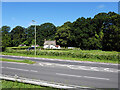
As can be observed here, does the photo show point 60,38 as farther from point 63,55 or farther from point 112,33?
point 63,55

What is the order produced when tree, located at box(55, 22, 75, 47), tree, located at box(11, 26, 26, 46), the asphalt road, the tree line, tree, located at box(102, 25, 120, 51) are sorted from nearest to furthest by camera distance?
1. the asphalt road
2. tree, located at box(102, 25, 120, 51)
3. the tree line
4. tree, located at box(55, 22, 75, 47)
5. tree, located at box(11, 26, 26, 46)

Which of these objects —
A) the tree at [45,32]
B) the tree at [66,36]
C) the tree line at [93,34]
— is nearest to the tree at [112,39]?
the tree line at [93,34]

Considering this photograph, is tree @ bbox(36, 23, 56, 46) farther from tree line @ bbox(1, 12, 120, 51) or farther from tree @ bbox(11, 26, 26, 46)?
tree line @ bbox(1, 12, 120, 51)

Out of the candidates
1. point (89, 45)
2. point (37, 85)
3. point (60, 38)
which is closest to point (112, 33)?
point (89, 45)

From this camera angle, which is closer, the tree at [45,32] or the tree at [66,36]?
the tree at [66,36]

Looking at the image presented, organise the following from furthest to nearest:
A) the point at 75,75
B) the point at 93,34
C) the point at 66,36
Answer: the point at 66,36, the point at 93,34, the point at 75,75

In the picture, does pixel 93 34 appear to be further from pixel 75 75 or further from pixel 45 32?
pixel 75 75

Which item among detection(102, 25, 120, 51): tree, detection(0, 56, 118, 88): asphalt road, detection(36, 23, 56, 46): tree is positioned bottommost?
detection(0, 56, 118, 88): asphalt road

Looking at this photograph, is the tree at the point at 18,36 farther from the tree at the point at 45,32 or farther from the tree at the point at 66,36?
the tree at the point at 66,36

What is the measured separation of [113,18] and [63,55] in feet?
100

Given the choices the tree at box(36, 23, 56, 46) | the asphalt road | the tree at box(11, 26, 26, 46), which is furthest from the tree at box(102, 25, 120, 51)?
the tree at box(11, 26, 26, 46)

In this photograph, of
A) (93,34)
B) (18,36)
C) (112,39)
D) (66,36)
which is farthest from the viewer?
(18,36)

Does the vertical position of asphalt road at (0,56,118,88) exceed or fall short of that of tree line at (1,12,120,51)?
it falls short

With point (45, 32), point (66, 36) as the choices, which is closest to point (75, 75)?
point (66, 36)
